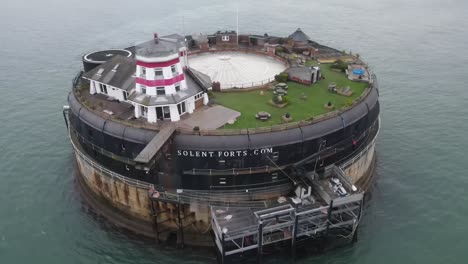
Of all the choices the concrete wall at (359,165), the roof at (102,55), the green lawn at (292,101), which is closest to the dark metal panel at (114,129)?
the green lawn at (292,101)

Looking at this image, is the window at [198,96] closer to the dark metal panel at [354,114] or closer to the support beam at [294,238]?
the dark metal panel at [354,114]

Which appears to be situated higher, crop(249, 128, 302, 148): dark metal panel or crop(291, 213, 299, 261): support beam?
crop(249, 128, 302, 148): dark metal panel

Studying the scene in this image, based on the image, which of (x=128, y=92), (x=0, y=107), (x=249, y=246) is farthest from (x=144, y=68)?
(x=0, y=107)

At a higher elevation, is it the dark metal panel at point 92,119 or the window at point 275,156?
the dark metal panel at point 92,119

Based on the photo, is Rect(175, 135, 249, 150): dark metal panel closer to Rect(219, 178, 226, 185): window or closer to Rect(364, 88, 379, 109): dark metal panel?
Rect(219, 178, 226, 185): window

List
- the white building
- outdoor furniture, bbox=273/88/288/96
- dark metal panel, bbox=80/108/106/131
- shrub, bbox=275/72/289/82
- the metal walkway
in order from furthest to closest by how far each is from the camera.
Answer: shrub, bbox=275/72/289/82
outdoor furniture, bbox=273/88/288/96
dark metal panel, bbox=80/108/106/131
the white building
the metal walkway

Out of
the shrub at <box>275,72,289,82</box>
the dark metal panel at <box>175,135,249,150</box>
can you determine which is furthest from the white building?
the shrub at <box>275,72,289,82</box>
